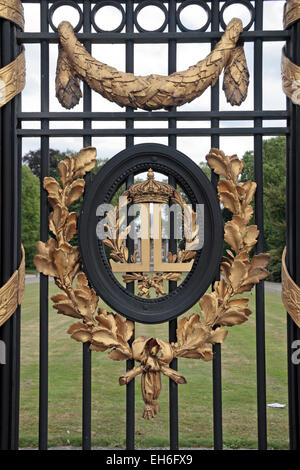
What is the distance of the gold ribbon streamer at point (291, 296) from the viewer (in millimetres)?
2475

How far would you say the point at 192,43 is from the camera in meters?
2.64

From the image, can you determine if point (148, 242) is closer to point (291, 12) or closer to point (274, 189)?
point (291, 12)

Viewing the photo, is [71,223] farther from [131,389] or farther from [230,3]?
[230,3]

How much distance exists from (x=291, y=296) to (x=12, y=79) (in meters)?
1.95

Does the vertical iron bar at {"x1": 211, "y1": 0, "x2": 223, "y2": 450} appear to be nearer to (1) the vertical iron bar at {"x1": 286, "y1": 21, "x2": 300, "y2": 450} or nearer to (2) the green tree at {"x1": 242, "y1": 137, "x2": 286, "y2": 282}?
(1) the vertical iron bar at {"x1": 286, "y1": 21, "x2": 300, "y2": 450}

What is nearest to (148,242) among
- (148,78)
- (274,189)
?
(148,78)

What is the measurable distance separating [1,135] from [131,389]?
62.4 inches

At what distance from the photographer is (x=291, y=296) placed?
2508mm

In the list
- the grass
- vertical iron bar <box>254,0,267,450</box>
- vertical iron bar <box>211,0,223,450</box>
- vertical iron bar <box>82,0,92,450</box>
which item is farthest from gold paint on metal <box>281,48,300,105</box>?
the grass

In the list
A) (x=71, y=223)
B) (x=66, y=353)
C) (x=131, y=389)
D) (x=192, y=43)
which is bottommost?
(x=66, y=353)

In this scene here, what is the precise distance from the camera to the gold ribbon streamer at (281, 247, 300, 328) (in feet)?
8.12

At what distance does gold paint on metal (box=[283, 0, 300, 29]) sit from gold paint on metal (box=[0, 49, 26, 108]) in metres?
1.50

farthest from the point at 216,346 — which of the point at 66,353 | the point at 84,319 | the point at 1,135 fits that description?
the point at 66,353

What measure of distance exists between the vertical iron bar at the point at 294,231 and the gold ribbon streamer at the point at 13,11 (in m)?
1.53
